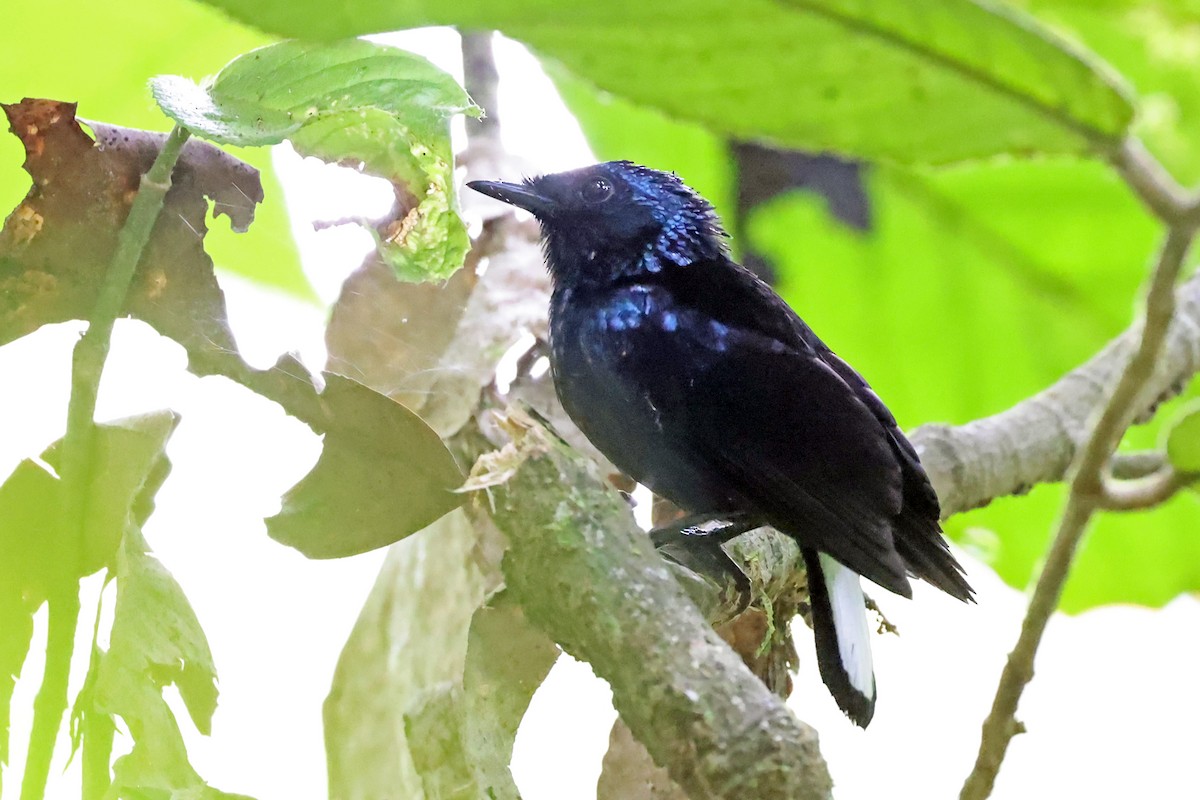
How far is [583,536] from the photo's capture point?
916 millimetres

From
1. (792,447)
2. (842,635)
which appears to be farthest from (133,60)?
(842,635)

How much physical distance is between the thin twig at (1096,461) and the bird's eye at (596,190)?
0.83 meters

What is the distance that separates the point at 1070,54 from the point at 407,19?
543 millimetres

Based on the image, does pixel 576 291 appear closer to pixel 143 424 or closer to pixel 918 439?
A: pixel 918 439

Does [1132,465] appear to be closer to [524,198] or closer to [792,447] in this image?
[792,447]

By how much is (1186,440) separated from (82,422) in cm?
91

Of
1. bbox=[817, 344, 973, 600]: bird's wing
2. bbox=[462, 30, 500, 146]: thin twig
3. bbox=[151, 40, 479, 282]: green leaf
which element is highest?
bbox=[462, 30, 500, 146]: thin twig

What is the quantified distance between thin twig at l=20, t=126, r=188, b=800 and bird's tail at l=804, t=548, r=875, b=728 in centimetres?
80

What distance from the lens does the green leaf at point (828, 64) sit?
0.92 meters

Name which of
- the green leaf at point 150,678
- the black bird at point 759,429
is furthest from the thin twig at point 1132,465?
the green leaf at point 150,678

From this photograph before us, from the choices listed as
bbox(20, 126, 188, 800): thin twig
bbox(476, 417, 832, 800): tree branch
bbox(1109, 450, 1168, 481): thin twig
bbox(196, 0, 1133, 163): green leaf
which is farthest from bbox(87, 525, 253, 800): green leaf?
bbox(1109, 450, 1168, 481): thin twig

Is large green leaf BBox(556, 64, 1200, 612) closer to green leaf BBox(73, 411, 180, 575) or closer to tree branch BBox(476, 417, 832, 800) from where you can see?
tree branch BBox(476, 417, 832, 800)

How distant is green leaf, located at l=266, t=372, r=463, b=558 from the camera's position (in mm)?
953

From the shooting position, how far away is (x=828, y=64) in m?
1.09
